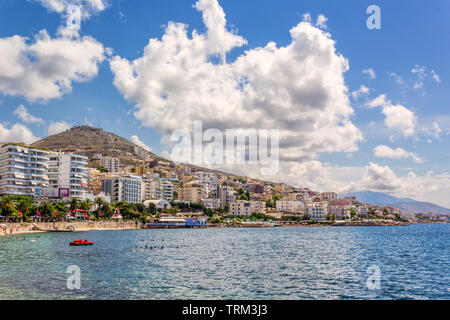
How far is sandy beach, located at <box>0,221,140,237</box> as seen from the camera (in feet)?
310

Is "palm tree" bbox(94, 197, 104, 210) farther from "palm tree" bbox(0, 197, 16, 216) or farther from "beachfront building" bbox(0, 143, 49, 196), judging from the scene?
"palm tree" bbox(0, 197, 16, 216)

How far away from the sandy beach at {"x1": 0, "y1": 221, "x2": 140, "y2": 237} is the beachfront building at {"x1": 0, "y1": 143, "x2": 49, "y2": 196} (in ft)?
91.4

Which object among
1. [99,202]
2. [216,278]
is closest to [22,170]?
[99,202]

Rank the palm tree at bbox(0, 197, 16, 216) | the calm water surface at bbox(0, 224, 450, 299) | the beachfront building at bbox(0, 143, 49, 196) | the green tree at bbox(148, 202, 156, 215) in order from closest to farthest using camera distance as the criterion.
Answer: the calm water surface at bbox(0, 224, 450, 299), the palm tree at bbox(0, 197, 16, 216), the beachfront building at bbox(0, 143, 49, 196), the green tree at bbox(148, 202, 156, 215)

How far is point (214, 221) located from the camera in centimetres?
19312

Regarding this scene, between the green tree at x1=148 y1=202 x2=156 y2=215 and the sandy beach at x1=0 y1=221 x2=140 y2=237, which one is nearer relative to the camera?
the sandy beach at x1=0 y1=221 x2=140 y2=237

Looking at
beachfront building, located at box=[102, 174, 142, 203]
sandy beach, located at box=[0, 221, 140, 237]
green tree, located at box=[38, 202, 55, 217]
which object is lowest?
sandy beach, located at box=[0, 221, 140, 237]

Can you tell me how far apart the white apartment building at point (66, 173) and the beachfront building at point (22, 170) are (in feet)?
15.7

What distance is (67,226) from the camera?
111562 mm

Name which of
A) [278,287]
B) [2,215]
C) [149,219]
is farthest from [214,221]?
[278,287]

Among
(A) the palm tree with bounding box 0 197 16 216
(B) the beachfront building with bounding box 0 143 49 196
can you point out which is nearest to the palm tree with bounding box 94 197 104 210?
(B) the beachfront building with bounding box 0 143 49 196
